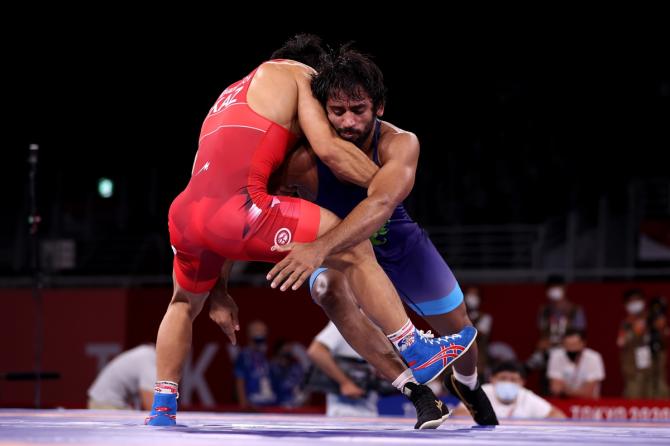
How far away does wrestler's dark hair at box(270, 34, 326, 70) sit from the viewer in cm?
407

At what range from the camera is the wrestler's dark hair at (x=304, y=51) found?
13.3 feet

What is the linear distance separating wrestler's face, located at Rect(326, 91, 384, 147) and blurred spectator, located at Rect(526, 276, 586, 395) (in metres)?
6.16

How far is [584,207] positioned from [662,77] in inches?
143

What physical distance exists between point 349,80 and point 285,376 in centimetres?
750

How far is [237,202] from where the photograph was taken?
3.43 m

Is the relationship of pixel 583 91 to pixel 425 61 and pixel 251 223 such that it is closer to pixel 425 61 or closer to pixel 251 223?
pixel 425 61

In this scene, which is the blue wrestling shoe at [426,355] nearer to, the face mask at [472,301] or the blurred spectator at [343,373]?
the blurred spectator at [343,373]

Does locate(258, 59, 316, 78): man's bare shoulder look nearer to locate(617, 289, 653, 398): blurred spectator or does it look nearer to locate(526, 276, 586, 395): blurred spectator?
locate(526, 276, 586, 395): blurred spectator

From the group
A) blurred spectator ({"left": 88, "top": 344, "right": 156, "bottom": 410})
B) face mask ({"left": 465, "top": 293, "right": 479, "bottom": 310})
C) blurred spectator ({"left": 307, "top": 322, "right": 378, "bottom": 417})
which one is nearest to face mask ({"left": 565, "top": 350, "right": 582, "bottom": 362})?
face mask ({"left": 465, "top": 293, "right": 479, "bottom": 310})

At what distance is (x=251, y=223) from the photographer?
134 inches

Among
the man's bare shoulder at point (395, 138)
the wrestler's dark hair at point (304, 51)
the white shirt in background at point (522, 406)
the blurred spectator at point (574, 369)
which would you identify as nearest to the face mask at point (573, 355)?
the blurred spectator at point (574, 369)

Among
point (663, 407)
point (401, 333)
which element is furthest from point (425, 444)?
point (663, 407)

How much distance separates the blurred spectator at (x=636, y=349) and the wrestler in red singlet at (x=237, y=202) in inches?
262

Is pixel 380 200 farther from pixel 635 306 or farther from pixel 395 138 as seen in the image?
pixel 635 306
